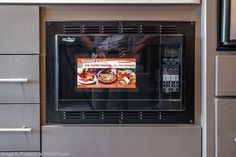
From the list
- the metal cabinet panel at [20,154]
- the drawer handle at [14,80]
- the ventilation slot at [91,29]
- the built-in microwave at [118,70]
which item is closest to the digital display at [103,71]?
the built-in microwave at [118,70]

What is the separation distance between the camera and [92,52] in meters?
1.23

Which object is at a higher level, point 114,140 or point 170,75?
point 170,75

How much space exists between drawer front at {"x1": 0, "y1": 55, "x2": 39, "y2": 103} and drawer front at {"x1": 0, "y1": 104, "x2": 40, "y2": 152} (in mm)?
34

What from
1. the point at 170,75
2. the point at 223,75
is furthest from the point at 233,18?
the point at 170,75

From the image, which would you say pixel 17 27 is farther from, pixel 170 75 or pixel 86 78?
pixel 170 75

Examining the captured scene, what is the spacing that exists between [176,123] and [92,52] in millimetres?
474

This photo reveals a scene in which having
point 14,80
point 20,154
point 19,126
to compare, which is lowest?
point 20,154

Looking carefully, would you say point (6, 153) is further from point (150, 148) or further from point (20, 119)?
point (150, 148)

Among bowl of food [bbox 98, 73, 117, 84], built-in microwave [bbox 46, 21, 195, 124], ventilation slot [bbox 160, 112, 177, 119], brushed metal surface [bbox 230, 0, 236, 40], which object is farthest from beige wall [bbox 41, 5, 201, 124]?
ventilation slot [bbox 160, 112, 177, 119]

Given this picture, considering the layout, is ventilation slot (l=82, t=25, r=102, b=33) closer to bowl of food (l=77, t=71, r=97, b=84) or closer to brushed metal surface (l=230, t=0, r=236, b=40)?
bowl of food (l=77, t=71, r=97, b=84)

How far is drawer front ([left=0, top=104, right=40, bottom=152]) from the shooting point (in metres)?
1.22

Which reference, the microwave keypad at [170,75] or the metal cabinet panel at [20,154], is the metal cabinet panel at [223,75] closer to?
the microwave keypad at [170,75]

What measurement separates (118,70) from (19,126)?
484 mm

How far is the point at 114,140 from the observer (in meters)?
1.23
